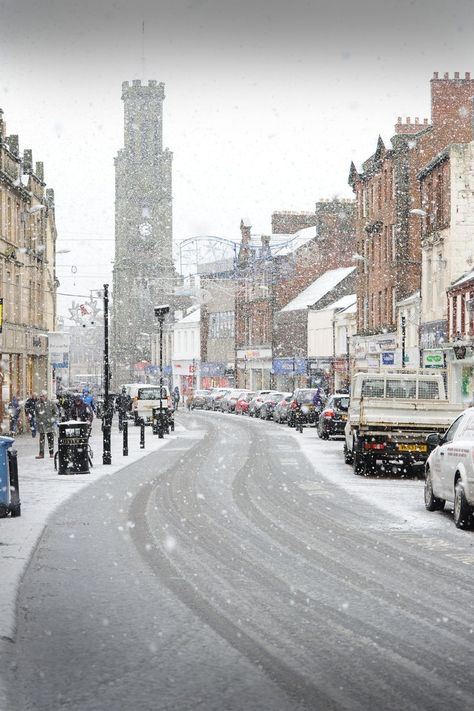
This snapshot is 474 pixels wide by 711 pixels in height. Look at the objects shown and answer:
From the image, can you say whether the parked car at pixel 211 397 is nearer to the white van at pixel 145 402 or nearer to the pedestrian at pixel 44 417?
the white van at pixel 145 402

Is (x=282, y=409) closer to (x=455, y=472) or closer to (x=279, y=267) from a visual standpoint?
(x=279, y=267)

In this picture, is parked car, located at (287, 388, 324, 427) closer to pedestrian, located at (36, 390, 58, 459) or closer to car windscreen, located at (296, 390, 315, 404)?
car windscreen, located at (296, 390, 315, 404)

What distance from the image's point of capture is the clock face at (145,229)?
146 metres

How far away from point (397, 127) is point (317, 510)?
160 feet

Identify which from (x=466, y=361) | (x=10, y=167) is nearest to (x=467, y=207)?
(x=466, y=361)

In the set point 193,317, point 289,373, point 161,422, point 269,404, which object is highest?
point 193,317

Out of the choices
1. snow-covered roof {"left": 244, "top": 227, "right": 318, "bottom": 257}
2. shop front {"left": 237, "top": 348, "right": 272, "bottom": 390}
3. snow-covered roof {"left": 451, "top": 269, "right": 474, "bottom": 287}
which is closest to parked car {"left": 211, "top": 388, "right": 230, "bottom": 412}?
shop front {"left": 237, "top": 348, "right": 272, "bottom": 390}

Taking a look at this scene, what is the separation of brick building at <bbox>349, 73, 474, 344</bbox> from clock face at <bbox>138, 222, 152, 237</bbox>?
251 feet

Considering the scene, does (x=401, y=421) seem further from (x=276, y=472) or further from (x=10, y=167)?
(x=10, y=167)

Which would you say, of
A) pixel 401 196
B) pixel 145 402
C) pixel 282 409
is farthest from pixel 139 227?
pixel 145 402

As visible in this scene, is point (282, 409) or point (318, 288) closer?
point (282, 409)

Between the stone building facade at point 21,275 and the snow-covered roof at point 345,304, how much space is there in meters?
26.7

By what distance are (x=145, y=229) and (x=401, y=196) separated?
281 feet

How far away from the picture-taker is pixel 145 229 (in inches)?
5768
